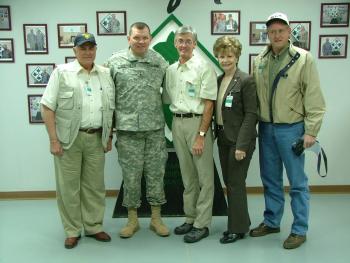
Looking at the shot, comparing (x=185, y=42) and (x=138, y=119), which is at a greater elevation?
(x=185, y=42)

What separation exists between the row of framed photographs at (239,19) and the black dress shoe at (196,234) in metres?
2.07

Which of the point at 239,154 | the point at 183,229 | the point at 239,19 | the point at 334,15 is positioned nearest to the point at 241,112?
the point at 239,154

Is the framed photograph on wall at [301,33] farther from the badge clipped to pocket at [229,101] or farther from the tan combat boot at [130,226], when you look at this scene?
the tan combat boot at [130,226]

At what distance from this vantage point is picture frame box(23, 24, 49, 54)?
3.95 metres

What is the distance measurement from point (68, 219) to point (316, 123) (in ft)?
6.79

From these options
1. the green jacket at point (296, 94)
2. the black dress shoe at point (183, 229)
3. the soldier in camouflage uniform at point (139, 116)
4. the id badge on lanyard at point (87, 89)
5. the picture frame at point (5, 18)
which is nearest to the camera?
the green jacket at point (296, 94)

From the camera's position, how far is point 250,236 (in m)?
3.21

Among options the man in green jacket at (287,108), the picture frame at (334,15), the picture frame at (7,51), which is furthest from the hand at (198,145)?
the picture frame at (7,51)

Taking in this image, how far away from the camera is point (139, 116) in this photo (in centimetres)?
302

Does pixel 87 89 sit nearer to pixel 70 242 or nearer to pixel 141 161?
pixel 141 161

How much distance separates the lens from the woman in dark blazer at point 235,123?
2.86 metres

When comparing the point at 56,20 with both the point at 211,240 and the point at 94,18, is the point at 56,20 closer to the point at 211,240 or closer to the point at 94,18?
the point at 94,18

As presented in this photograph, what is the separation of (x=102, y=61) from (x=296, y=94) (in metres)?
2.14

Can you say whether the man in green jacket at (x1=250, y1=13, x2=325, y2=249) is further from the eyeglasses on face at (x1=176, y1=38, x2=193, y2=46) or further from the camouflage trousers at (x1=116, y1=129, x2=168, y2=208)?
the camouflage trousers at (x1=116, y1=129, x2=168, y2=208)
